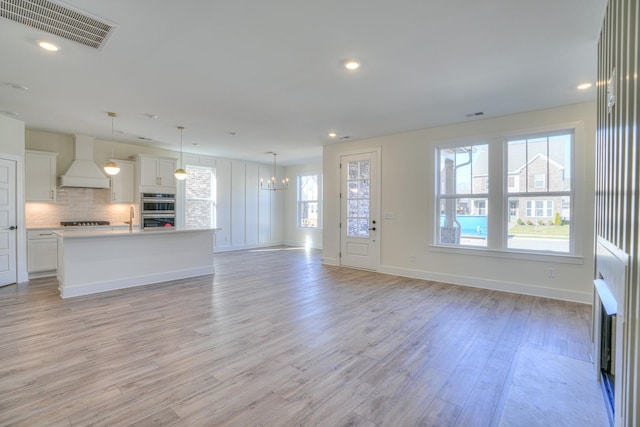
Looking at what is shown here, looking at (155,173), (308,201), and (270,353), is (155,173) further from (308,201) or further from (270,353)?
(270,353)

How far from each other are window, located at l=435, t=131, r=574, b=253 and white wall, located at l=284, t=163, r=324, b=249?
16.9ft

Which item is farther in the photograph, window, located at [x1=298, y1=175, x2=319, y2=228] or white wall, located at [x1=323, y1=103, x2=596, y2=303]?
window, located at [x1=298, y1=175, x2=319, y2=228]

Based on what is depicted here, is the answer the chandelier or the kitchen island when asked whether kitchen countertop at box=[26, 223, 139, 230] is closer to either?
the kitchen island

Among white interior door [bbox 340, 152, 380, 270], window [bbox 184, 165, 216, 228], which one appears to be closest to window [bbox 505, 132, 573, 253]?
white interior door [bbox 340, 152, 380, 270]

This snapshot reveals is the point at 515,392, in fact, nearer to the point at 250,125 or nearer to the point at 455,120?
the point at 455,120

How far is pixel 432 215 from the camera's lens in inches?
226

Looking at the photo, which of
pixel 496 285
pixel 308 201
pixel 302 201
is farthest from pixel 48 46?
pixel 302 201

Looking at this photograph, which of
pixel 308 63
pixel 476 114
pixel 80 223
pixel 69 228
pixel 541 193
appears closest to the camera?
pixel 308 63

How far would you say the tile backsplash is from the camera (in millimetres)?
6203

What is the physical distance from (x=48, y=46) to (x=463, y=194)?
5825mm

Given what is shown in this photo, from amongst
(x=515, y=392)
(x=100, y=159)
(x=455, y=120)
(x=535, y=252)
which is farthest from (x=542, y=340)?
(x=100, y=159)

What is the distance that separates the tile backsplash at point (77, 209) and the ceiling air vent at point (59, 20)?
Answer: 503 centimetres

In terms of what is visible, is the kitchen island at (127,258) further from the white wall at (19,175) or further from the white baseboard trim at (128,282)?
the white wall at (19,175)

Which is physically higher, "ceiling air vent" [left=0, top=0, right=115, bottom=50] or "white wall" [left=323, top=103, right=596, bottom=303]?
"ceiling air vent" [left=0, top=0, right=115, bottom=50]
